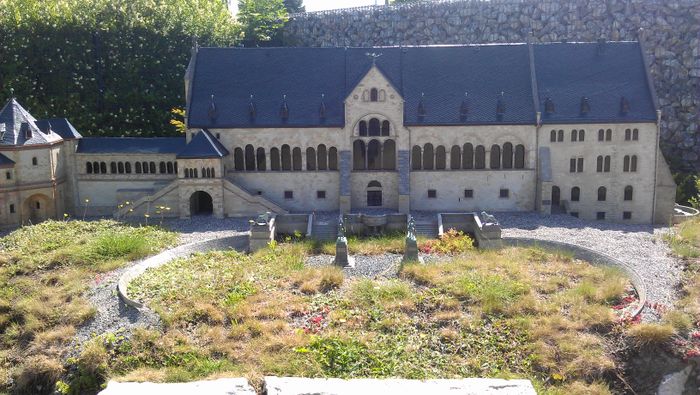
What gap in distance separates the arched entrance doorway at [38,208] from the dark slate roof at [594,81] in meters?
36.6

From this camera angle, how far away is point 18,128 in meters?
48.5

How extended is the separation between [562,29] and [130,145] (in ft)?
148

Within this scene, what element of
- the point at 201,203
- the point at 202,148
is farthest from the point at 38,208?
the point at 202,148

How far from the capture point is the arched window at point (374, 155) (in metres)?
51.8

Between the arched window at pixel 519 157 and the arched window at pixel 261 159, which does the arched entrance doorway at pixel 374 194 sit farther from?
the arched window at pixel 519 157

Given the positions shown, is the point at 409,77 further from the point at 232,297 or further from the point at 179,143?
the point at 232,297

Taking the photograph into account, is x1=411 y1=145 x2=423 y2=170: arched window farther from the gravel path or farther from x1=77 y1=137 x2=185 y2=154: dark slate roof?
x1=77 y1=137 x2=185 y2=154: dark slate roof

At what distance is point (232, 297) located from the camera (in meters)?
31.2

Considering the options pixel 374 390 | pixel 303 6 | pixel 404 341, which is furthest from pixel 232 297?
pixel 303 6

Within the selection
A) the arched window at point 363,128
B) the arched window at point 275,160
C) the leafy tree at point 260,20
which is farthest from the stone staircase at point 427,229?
the leafy tree at point 260,20

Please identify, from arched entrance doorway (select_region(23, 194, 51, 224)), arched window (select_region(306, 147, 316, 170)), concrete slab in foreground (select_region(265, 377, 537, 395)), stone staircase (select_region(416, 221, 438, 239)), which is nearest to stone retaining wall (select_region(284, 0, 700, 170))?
arched window (select_region(306, 147, 316, 170))

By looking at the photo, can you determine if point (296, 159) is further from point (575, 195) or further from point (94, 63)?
point (94, 63)

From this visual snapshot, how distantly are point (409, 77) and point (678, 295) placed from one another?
28358 millimetres

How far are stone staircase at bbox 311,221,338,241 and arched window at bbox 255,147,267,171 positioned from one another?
8.24m
